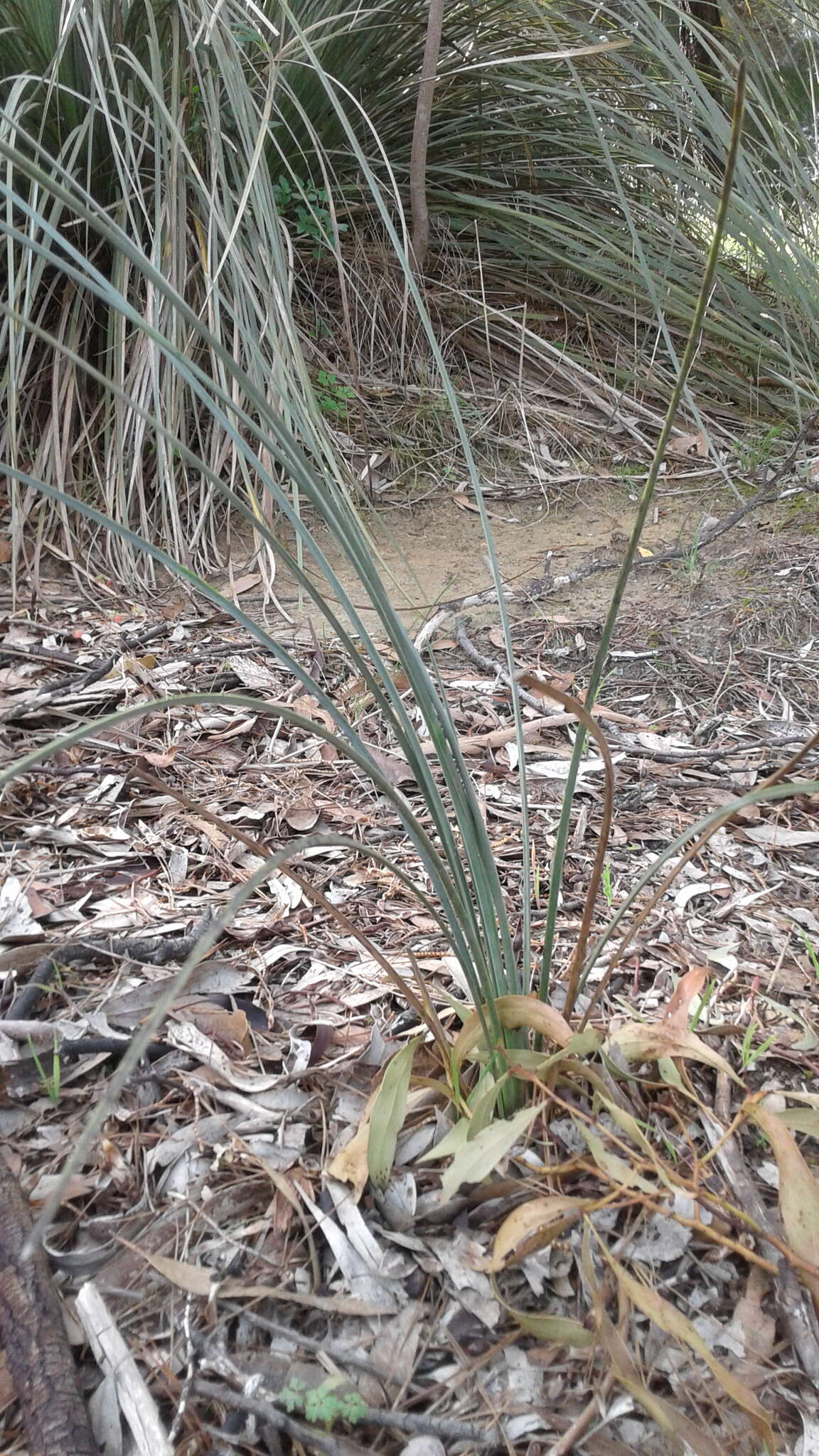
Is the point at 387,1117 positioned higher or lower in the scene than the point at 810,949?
higher

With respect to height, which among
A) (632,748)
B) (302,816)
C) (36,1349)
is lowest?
(632,748)

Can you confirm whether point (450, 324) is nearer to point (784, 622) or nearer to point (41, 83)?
point (41, 83)

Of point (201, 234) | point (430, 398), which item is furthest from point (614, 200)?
point (201, 234)

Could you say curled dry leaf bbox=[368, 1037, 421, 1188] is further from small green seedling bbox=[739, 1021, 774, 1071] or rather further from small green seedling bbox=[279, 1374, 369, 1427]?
small green seedling bbox=[739, 1021, 774, 1071]

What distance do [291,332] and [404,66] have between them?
139 centimetres

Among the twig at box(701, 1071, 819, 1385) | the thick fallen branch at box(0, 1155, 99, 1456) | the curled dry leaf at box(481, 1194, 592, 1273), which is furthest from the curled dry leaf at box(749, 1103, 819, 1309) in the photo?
the thick fallen branch at box(0, 1155, 99, 1456)

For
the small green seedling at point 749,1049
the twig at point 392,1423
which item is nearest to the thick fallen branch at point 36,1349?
the twig at point 392,1423

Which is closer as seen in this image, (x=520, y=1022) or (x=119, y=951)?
(x=520, y=1022)

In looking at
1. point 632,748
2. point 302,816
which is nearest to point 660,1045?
point 302,816

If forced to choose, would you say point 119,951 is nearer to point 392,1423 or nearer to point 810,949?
point 392,1423

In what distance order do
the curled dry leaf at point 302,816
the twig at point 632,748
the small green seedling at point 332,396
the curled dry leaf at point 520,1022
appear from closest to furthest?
the curled dry leaf at point 520,1022
the curled dry leaf at point 302,816
the twig at point 632,748
the small green seedling at point 332,396

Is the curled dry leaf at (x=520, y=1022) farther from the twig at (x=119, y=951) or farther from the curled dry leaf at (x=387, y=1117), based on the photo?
the twig at (x=119, y=951)

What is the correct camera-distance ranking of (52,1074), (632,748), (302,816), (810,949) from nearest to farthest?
1. (52,1074)
2. (810,949)
3. (302,816)
4. (632,748)

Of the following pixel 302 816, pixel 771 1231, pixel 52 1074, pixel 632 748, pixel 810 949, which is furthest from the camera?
pixel 632 748
